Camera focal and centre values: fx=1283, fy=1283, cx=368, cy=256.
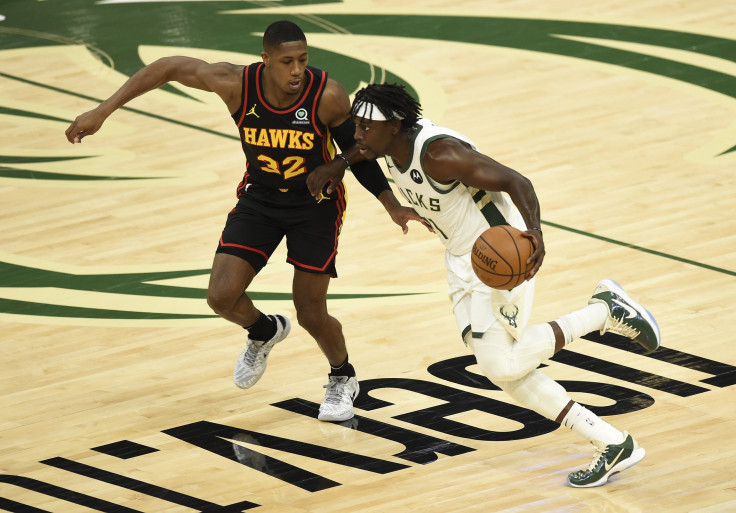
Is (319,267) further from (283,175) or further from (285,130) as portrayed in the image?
(285,130)

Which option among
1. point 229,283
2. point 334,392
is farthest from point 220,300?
point 334,392

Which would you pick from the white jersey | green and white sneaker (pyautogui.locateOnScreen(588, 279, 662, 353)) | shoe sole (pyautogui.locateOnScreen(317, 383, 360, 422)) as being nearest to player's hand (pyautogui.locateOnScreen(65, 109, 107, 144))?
the white jersey

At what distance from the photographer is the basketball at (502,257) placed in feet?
16.1

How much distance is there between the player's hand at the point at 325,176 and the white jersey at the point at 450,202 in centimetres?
39

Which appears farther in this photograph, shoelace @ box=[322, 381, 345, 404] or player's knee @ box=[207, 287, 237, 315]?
shoelace @ box=[322, 381, 345, 404]

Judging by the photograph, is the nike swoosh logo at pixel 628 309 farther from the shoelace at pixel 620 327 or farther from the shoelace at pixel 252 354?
the shoelace at pixel 252 354

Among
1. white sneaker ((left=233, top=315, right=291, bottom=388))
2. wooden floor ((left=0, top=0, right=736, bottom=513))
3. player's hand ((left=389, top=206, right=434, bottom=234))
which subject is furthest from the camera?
white sneaker ((left=233, top=315, right=291, bottom=388))

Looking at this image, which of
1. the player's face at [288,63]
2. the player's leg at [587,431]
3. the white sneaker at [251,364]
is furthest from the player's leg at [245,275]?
the player's leg at [587,431]

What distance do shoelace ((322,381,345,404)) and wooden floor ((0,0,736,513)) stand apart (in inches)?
5.3

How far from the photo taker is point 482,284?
534 cm

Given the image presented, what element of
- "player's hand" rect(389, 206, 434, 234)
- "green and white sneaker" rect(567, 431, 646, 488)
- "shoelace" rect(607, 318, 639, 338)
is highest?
"player's hand" rect(389, 206, 434, 234)

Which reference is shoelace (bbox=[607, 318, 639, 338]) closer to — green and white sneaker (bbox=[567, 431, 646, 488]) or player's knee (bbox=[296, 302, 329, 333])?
green and white sneaker (bbox=[567, 431, 646, 488])

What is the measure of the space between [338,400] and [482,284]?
1.20 m

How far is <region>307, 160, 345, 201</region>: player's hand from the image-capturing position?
5.73m
